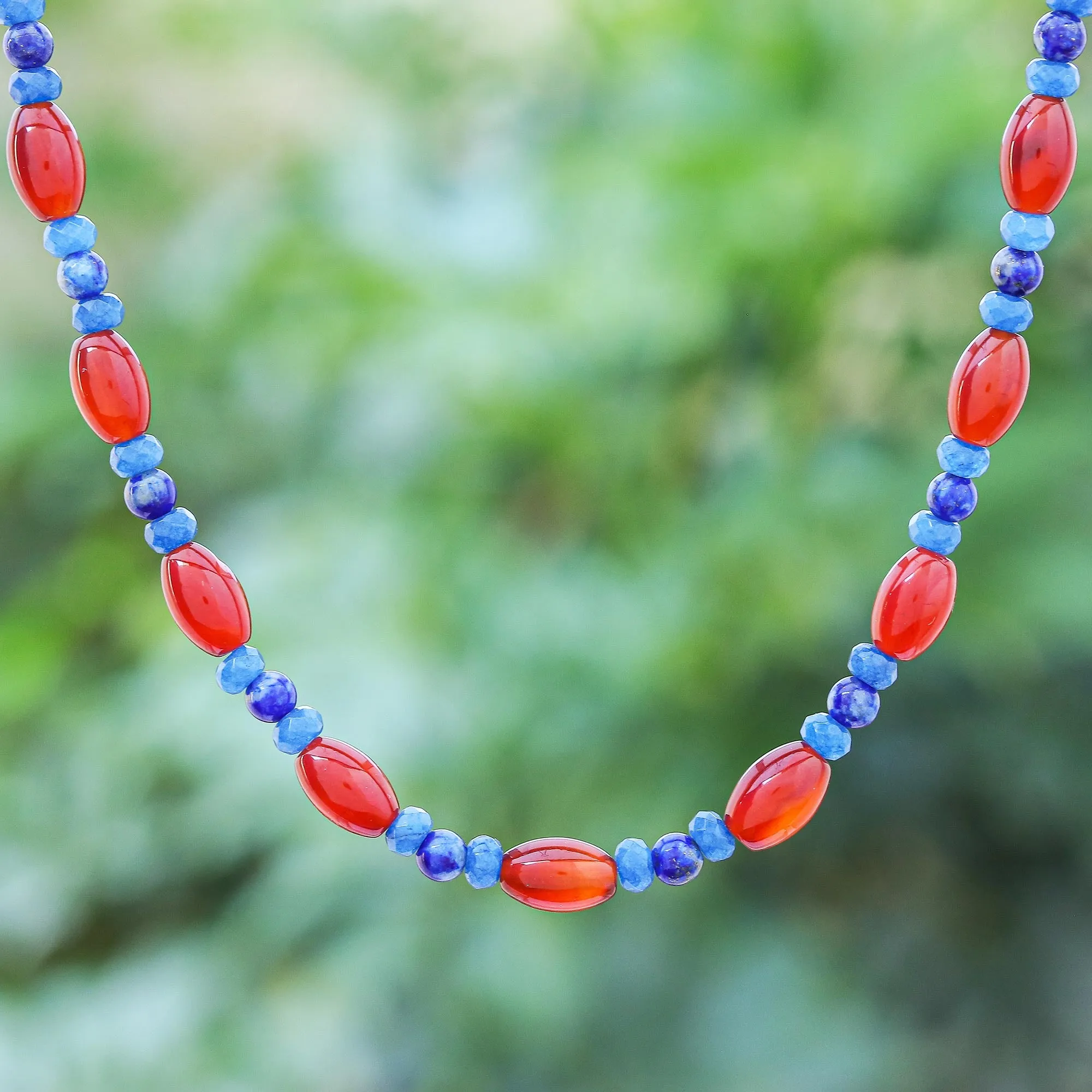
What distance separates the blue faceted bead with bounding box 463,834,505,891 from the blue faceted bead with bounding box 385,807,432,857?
0.06 feet

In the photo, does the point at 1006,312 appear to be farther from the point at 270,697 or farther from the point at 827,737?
the point at 270,697

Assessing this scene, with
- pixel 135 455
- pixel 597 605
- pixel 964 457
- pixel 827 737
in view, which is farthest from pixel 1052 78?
pixel 597 605

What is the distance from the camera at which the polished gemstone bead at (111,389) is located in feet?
1.49

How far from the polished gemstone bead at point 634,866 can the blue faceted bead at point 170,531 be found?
Answer: 0.67ft

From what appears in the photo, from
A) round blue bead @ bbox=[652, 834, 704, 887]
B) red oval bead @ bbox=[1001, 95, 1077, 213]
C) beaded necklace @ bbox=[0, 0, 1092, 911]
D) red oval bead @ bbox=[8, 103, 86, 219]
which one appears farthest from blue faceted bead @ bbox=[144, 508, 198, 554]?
red oval bead @ bbox=[1001, 95, 1077, 213]

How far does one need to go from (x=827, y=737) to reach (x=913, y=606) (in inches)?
2.4

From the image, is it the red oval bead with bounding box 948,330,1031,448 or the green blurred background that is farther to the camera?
the green blurred background

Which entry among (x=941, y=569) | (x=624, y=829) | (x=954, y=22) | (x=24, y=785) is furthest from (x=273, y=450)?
(x=941, y=569)

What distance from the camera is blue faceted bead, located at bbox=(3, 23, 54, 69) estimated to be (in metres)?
0.42

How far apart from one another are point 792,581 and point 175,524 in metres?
0.53

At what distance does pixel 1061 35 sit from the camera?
1.42ft

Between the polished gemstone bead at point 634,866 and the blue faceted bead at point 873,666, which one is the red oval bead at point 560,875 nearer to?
the polished gemstone bead at point 634,866

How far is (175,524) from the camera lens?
1.56 feet

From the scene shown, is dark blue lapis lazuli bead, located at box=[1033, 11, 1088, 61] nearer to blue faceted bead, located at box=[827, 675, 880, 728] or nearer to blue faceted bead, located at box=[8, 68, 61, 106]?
blue faceted bead, located at box=[827, 675, 880, 728]
